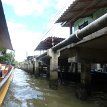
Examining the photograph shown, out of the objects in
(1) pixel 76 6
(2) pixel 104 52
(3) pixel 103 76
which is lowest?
(3) pixel 103 76

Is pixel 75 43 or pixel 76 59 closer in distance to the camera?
pixel 75 43

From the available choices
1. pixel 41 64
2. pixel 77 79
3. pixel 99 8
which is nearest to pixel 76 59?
pixel 99 8

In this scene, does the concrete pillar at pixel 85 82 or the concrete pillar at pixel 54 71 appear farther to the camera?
the concrete pillar at pixel 54 71

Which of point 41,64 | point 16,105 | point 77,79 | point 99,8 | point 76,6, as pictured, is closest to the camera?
point 16,105

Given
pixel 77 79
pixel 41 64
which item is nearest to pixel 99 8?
pixel 77 79

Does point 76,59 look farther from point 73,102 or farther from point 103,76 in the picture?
point 103,76

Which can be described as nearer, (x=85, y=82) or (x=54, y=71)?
(x=85, y=82)

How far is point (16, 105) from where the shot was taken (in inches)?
367

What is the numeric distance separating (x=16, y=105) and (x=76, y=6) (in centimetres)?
613

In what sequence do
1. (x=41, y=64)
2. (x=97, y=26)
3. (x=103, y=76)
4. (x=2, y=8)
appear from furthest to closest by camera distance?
(x=41, y=64), (x=103, y=76), (x=97, y=26), (x=2, y=8)

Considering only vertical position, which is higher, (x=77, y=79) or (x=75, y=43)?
(x=75, y=43)

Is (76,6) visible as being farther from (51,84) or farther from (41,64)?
(41,64)

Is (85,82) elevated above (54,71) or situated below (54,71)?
below

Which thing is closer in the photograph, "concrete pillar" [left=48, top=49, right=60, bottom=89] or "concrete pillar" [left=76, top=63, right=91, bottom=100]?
"concrete pillar" [left=76, top=63, right=91, bottom=100]
